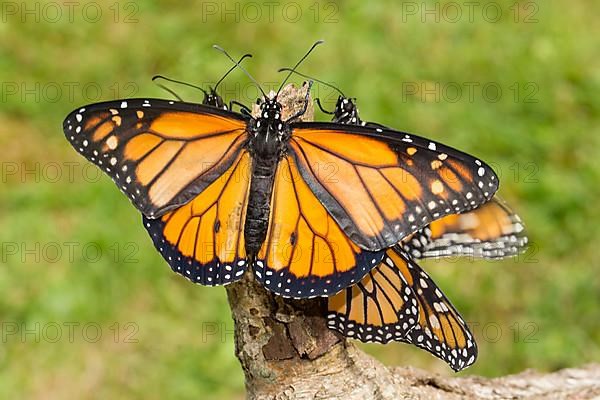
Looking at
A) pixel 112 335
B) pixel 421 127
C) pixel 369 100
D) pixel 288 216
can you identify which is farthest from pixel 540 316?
pixel 288 216

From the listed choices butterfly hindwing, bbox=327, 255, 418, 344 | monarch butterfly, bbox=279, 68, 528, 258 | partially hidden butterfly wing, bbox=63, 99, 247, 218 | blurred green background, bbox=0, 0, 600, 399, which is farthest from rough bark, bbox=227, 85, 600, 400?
blurred green background, bbox=0, 0, 600, 399

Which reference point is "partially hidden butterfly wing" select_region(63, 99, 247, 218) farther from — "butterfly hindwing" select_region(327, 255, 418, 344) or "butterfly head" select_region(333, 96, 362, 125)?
"butterfly hindwing" select_region(327, 255, 418, 344)

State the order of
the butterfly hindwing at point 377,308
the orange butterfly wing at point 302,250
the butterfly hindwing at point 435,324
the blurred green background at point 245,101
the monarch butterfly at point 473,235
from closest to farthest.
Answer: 1. the orange butterfly wing at point 302,250
2. the butterfly hindwing at point 377,308
3. the butterfly hindwing at point 435,324
4. the monarch butterfly at point 473,235
5. the blurred green background at point 245,101

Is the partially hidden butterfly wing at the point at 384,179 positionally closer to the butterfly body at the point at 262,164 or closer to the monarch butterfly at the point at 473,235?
the butterfly body at the point at 262,164

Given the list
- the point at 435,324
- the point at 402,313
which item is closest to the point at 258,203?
the point at 402,313

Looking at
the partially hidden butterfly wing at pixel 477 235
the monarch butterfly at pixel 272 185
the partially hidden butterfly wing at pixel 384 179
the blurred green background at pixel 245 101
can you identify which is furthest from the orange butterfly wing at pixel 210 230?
the blurred green background at pixel 245 101

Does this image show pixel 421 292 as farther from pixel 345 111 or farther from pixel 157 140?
pixel 157 140
